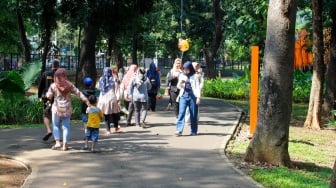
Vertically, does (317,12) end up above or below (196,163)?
above

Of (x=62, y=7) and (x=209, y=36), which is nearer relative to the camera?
(x=62, y=7)

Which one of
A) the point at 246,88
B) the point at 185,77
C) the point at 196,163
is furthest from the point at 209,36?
the point at 196,163

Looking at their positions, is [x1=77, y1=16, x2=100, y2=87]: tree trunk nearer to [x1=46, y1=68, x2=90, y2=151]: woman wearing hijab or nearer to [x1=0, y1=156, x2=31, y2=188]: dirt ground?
[x1=46, y1=68, x2=90, y2=151]: woman wearing hijab

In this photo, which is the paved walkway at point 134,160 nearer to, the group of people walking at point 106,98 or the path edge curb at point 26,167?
the path edge curb at point 26,167

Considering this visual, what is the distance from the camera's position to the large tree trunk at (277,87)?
9.48m

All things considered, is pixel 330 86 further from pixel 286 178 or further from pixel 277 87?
pixel 286 178

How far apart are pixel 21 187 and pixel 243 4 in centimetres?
2532

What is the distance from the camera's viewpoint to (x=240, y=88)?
2728 cm

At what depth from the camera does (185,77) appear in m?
12.5

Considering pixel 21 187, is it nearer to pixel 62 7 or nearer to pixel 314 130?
pixel 314 130

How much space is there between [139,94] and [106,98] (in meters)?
1.35

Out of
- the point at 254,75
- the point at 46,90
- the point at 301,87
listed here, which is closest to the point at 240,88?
the point at 301,87

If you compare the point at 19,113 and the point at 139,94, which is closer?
the point at 139,94

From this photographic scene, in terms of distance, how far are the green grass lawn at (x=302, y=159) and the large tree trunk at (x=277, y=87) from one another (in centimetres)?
43
